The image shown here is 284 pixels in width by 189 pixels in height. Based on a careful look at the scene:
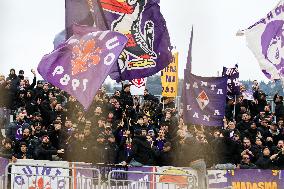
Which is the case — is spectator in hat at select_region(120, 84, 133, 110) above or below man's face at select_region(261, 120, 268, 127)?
above

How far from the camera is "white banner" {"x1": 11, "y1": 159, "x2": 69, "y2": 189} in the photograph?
1349 cm

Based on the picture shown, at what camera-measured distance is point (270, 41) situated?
56.3 ft

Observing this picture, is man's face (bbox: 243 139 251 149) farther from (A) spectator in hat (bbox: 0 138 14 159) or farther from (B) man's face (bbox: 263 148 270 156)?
(A) spectator in hat (bbox: 0 138 14 159)

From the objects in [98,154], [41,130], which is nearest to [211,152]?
[98,154]

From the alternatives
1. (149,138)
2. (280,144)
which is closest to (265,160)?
(280,144)

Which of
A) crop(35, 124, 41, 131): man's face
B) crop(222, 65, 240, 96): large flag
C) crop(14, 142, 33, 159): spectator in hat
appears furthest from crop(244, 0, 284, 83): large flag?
crop(14, 142, 33, 159): spectator in hat

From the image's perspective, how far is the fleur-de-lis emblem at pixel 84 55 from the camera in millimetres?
11688

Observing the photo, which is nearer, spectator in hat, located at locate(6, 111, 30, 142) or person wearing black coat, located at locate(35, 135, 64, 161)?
person wearing black coat, located at locate(35, 135, 64, 161)

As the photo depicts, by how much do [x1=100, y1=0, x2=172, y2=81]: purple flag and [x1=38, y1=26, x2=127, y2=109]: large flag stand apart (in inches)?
78.0

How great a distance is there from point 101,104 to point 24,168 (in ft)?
14.8

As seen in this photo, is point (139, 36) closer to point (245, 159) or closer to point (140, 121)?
point (140, 121)

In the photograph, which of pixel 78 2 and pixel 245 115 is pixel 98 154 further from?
pixel 245 115

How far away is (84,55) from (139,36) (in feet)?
8.85

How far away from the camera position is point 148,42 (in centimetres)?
1441
